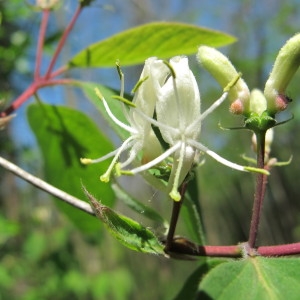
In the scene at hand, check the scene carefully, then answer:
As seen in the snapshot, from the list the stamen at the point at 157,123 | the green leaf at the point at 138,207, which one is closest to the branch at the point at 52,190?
the green leaf at the point at 138,207

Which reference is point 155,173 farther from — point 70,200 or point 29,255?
point 29,255

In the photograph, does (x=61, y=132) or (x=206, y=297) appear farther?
(x=61, y=132)

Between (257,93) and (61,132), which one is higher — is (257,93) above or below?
above

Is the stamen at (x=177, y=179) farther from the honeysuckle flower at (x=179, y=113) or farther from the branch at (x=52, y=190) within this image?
the branch at (x=52, y=190)

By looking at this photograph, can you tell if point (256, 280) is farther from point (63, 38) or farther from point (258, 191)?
point (63, 38)

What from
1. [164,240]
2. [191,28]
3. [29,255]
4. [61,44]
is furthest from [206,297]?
[29,255]

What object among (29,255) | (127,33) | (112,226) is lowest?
(29,255)
